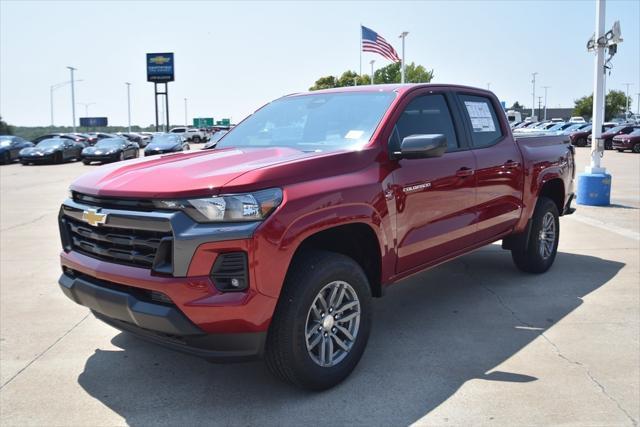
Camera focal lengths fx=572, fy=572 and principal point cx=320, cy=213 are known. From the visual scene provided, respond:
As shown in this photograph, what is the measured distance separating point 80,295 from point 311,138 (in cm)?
192

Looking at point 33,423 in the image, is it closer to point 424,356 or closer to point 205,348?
point 205,348

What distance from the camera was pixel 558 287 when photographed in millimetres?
5789

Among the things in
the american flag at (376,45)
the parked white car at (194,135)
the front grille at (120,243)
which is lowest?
the front grille at (120,243)

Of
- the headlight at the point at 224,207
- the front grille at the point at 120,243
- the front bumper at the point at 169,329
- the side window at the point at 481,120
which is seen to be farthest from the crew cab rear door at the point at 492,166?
the front grille at the point at 120,243

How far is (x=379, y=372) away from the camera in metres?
3.81

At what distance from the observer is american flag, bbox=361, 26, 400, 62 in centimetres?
2772

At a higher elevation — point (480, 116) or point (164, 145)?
point (480, 116)

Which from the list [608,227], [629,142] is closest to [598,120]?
[608,227]

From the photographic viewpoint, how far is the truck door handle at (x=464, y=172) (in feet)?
15.1

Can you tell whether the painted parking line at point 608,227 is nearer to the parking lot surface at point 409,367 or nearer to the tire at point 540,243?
the parking lot surface at point 409,367

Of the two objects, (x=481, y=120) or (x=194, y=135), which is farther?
(x=194, y=135)

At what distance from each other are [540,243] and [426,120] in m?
2.44

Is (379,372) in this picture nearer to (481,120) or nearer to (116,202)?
(116,202)

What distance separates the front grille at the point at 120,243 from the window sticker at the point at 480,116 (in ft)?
10.3
